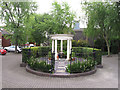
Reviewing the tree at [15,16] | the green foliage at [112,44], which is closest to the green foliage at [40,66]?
the tree at [15,16]

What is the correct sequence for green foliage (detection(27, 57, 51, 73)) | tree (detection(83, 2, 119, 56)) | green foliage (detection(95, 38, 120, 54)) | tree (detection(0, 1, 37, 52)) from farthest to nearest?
1. green foliage (detection(95, 38, 120, 54))
2. tree (detection(0, 1, 37, 52))
3. tree (detection(83, 2, 119, 56))
4. green foliage (detection(27, 57, 51, 73))

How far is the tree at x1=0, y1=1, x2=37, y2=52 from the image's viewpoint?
72.0 ft

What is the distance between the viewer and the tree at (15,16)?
21.9 m

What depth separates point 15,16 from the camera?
2253 cm

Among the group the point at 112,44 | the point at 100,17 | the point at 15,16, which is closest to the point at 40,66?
the point at 100,17

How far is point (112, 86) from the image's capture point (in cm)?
671

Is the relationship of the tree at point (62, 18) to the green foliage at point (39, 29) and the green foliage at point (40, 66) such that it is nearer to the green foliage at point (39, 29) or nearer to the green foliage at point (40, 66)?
the green foliage at point (39, 29)

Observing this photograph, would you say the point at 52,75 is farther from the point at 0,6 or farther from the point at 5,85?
the point at 0,6

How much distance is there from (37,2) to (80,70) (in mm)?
19891

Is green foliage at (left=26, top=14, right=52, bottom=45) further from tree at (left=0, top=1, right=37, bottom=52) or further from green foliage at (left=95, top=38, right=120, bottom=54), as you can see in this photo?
green foliage at (left=95, top=38, right=120, bottom=54)

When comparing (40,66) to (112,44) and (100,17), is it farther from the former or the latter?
(112,44)

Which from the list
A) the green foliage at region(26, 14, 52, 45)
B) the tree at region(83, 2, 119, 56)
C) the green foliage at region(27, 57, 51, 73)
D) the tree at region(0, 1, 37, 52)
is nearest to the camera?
the green foliage at region(27, 57, 51, 73)

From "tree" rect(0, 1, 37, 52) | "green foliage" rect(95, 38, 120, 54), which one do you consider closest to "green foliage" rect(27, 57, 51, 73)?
"tree" rect(0, 1, 37, 52)

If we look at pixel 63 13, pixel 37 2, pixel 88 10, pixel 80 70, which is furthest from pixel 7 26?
pixel 80 70
